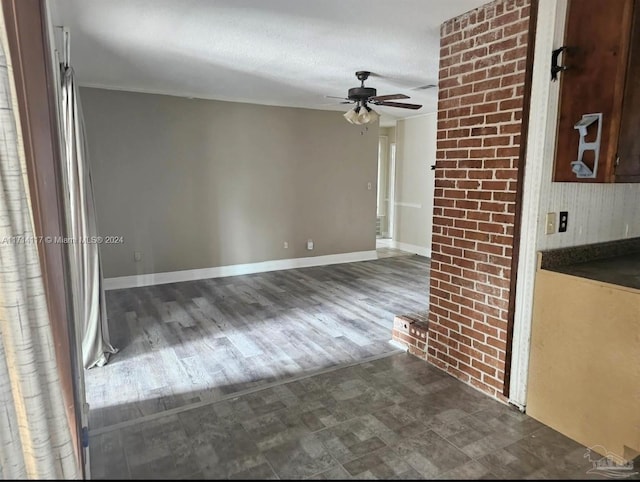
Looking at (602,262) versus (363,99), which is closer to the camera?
(602,262)

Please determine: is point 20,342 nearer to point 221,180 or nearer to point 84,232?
point 84,232

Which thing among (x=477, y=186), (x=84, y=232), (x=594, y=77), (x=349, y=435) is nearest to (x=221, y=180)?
(x=84, y=232)

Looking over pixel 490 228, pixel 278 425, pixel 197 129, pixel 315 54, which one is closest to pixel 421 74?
pixel 315 54

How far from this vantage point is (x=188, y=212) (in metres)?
5.42

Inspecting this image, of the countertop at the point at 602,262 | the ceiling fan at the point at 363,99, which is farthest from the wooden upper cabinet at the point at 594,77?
the ceiling fan at the point at 363,99

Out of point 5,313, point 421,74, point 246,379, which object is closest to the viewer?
point 5,313

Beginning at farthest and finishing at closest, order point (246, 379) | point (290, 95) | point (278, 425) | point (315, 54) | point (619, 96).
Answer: point (290, 95), point (315, 54), point (246, 379), point (278, 425), point (619, 96)

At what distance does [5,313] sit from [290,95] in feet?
15.4

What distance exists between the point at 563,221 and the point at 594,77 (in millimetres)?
762

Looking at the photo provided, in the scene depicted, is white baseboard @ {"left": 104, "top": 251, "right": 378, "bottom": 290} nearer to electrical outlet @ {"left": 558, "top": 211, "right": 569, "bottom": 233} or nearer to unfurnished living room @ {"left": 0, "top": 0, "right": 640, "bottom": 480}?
unfurnished living room @ {"left": 0, "top": 0, "right": 640, "bottom": 480}

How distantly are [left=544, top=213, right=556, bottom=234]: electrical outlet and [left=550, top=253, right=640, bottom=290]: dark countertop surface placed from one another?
0.68ft

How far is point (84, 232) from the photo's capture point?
9.37ft

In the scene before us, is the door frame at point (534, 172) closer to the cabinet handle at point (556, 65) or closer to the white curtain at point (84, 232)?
the cabinet handle at point (556, 65)

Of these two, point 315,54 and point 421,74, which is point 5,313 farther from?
point 421,74
